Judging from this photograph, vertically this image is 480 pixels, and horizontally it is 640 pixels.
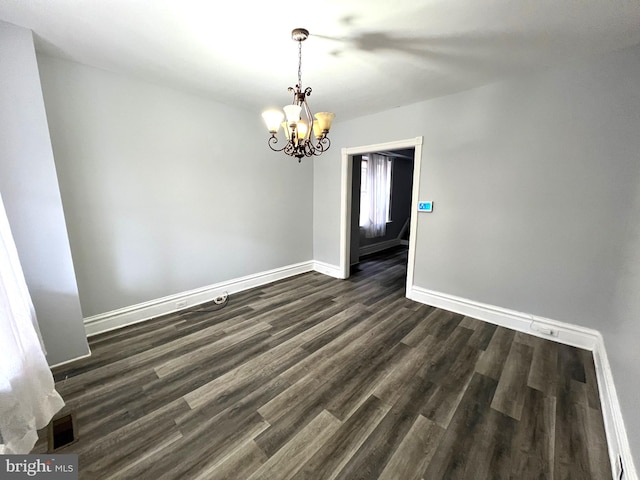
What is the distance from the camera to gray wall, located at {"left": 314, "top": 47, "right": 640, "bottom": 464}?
1916mm

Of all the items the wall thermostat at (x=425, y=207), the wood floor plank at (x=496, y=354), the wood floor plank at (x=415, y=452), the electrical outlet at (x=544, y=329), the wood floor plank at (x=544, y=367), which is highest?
the wall thermostat at (x=425, y=207)

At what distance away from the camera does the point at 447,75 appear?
2340mm

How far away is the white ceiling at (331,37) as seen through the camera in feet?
4.91

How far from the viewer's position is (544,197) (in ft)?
7.67

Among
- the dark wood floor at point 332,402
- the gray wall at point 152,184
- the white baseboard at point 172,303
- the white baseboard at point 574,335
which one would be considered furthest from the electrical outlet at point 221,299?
the white baseboard at point 574,335

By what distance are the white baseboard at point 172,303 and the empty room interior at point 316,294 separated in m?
0.03

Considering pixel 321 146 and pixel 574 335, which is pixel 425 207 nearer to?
pixel 321 146

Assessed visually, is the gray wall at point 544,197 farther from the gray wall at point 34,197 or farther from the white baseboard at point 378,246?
the gray wall at point 34,197

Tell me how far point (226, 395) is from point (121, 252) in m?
1.87

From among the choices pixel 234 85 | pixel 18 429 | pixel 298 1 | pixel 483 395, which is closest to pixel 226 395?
pixel 18 429

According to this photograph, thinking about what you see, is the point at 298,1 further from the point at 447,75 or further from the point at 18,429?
the point at 18,429

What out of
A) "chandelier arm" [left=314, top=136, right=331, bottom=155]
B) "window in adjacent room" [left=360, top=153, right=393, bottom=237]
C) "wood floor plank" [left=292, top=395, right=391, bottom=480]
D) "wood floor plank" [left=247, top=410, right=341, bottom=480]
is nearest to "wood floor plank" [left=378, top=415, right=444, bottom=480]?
"wood floor plank" [left=292, top=395, right=391, bottom=480]

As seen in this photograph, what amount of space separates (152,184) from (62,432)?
2136 mm

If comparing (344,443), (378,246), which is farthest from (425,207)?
(378,246)
